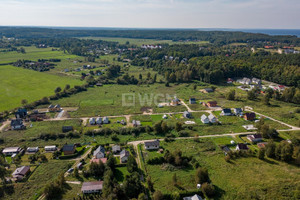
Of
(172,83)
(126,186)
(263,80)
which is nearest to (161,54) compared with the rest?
(172,83)

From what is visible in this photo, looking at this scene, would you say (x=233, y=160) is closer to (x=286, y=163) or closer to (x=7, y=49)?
(x=286, y=163)

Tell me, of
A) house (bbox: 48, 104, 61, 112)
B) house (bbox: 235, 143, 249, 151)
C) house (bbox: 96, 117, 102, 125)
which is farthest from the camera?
house (bbox: 48, 104, 61, 112)

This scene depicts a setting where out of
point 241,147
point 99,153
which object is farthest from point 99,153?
point 241,147

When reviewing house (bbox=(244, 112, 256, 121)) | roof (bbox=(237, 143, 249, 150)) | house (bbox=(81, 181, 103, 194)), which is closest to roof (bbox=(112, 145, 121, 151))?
house (bbox=(81, 181, 103, 194))

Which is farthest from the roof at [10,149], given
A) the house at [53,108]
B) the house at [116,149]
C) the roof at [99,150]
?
the house at [53,108]

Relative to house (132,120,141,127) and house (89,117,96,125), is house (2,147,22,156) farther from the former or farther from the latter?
house (132,120,141,127)

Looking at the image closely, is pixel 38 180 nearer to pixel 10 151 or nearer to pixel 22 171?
pixel 22 171
